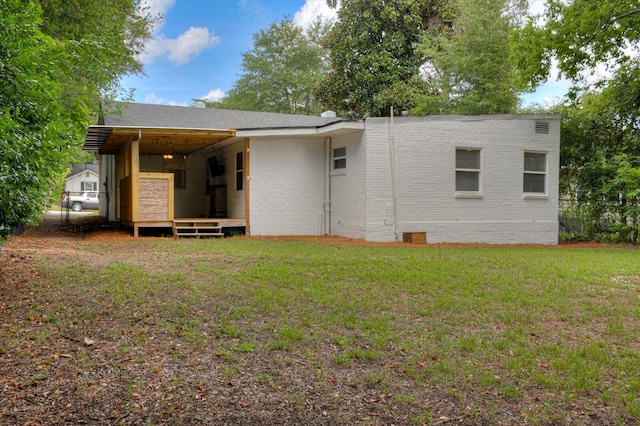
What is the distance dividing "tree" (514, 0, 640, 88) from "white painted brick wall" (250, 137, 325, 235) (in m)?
7.52

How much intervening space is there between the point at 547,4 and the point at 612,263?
9.71 metres

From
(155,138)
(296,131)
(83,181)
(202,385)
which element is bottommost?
(202,385)

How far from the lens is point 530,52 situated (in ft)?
47.7

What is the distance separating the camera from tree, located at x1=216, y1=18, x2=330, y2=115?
31.2 m

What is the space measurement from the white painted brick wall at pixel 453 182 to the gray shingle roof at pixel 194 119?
210 cm

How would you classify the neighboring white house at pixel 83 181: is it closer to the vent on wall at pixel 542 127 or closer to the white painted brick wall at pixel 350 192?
the white painted brick wall at pixel 350 192

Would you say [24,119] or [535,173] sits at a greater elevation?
[535,173]

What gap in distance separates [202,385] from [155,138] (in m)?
10.6

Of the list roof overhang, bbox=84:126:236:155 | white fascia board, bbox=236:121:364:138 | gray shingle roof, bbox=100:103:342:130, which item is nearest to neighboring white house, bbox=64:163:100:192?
roof overhang, bbox=84:126:236:155

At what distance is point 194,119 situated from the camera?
46.5ft

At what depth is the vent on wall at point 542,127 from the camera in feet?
41.2

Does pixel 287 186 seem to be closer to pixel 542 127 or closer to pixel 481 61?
pixel 542 127

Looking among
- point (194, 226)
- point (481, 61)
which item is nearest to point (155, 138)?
point (194, 226)

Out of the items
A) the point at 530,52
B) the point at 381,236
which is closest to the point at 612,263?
the point at 381,236
